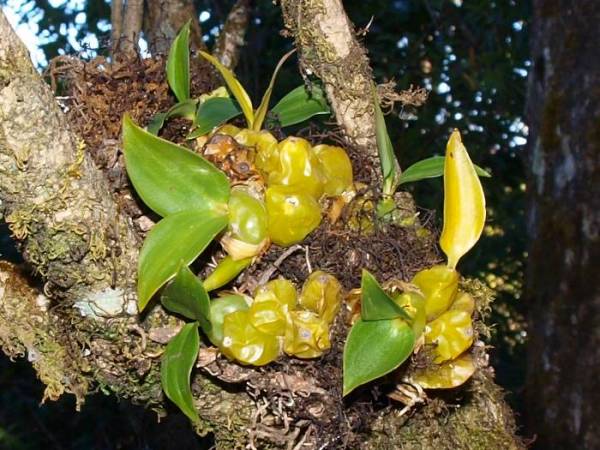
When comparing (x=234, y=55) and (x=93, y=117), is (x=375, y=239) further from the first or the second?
(x=234, y=55)

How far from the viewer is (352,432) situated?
749mm

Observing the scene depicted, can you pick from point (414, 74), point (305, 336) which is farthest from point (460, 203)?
point (414, 74)

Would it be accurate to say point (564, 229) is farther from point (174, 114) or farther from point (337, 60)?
point (174, 114)

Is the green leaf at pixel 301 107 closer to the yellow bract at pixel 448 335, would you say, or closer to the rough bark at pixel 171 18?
the yellow bract at pixel 448 335

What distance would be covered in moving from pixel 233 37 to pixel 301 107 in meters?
0.55

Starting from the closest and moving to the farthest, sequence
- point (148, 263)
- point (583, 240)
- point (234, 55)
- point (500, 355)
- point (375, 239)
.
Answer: point (148, 263)
point (375, 239)
point (234, 55)
point (583, 240)
point (500, 355)

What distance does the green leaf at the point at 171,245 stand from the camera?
2.12ft

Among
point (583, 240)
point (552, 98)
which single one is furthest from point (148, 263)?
point (552, 98)

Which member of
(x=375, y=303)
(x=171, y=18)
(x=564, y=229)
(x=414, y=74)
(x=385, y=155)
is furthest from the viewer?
(x=414, y=74)

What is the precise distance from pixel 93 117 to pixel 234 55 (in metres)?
0.60

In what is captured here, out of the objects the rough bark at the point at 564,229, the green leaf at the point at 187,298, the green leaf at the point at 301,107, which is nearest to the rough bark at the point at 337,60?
the green leaf at the point at 301,107

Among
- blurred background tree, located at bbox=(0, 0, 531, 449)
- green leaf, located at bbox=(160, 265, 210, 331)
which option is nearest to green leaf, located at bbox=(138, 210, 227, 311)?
green leaf, located at bbox=(160, 265, 210, 331)

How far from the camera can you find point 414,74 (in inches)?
92.0

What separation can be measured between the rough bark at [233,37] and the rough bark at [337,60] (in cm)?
51
